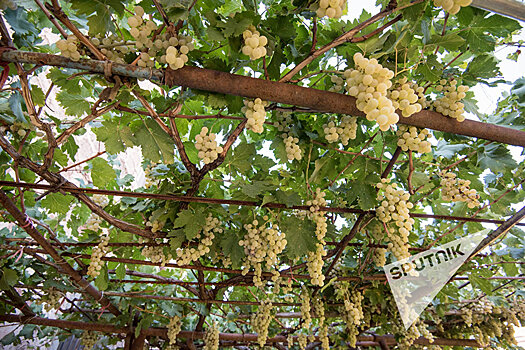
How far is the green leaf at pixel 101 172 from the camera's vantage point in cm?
180

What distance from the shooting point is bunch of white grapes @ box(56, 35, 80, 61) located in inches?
36.4

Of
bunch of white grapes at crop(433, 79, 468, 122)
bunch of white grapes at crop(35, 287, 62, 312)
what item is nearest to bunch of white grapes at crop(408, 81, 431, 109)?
bunch of white grapes at crop(433, 79, 468, 122)

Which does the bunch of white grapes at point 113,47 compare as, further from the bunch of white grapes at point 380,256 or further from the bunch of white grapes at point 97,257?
the bunch of white grapes at point 380,256

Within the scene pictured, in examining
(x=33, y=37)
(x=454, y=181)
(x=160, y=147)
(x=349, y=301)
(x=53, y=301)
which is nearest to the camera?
(x=160, y=147)

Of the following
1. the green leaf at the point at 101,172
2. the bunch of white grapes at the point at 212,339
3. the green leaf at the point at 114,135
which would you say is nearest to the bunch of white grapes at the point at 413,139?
the green leaf at the point at 114,135

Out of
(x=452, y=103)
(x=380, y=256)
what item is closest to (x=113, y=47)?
(x=452, y=103)

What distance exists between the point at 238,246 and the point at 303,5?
1.35m

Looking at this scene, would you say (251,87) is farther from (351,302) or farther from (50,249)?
(351,302)

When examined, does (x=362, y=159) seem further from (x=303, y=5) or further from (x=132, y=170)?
(x=132, y=170)

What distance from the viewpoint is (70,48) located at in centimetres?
93

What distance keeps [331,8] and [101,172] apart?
5.10 feet

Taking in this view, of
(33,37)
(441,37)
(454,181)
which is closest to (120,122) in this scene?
(33,37)

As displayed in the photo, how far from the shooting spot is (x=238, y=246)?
1.90 m

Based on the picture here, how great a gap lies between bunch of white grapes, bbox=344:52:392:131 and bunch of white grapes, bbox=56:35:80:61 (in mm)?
864
